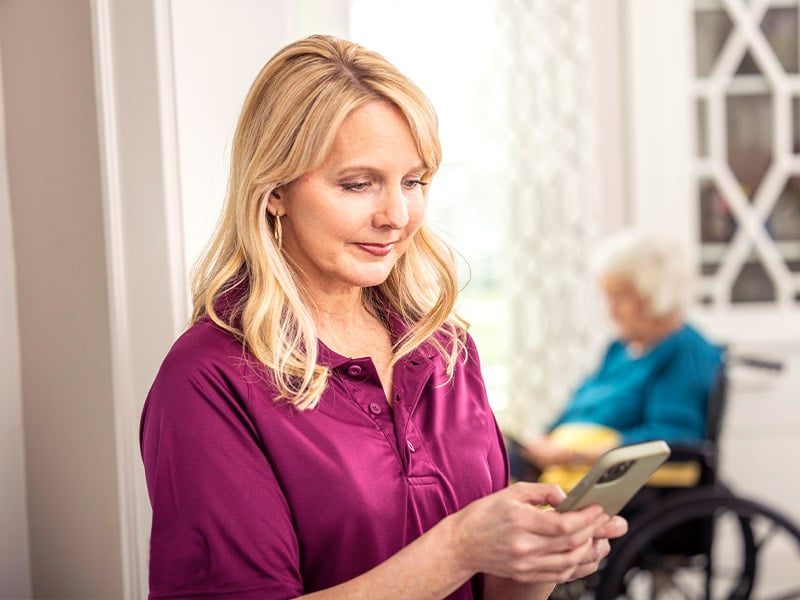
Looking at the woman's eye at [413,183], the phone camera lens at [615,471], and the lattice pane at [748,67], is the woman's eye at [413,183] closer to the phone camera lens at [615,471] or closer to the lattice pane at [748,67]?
the phone camera lens at [615,471]

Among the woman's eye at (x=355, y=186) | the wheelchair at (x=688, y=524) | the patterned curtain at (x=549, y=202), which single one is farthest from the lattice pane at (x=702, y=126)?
the woman's eye at (x=355, y=186)

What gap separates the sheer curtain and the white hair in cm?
42

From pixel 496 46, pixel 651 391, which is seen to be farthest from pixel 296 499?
pixel 496 46

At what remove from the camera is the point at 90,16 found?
4.29 ft

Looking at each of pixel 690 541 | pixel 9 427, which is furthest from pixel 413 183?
pixel 690 541

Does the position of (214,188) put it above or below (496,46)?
below

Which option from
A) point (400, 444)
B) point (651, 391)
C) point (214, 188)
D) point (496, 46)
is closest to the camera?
point (400, 444)

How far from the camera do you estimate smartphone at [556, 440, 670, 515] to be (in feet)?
3.56

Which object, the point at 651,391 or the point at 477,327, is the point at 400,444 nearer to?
the point at 651,391

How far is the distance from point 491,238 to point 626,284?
0.99 metres

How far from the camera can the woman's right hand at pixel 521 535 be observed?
3.54 ft

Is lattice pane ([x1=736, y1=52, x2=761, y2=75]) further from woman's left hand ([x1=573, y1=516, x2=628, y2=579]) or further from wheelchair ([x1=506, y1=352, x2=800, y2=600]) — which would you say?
woman's left hand ([x1=573, y1=516, x2=628, y2=579])

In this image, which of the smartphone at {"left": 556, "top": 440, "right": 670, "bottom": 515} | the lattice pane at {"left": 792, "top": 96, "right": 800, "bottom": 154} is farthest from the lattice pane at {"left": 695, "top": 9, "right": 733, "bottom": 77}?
the smartphone at {"left": 556, "top": 440, "right": 670, "bottom": 515}

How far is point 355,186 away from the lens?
1.19 metres
